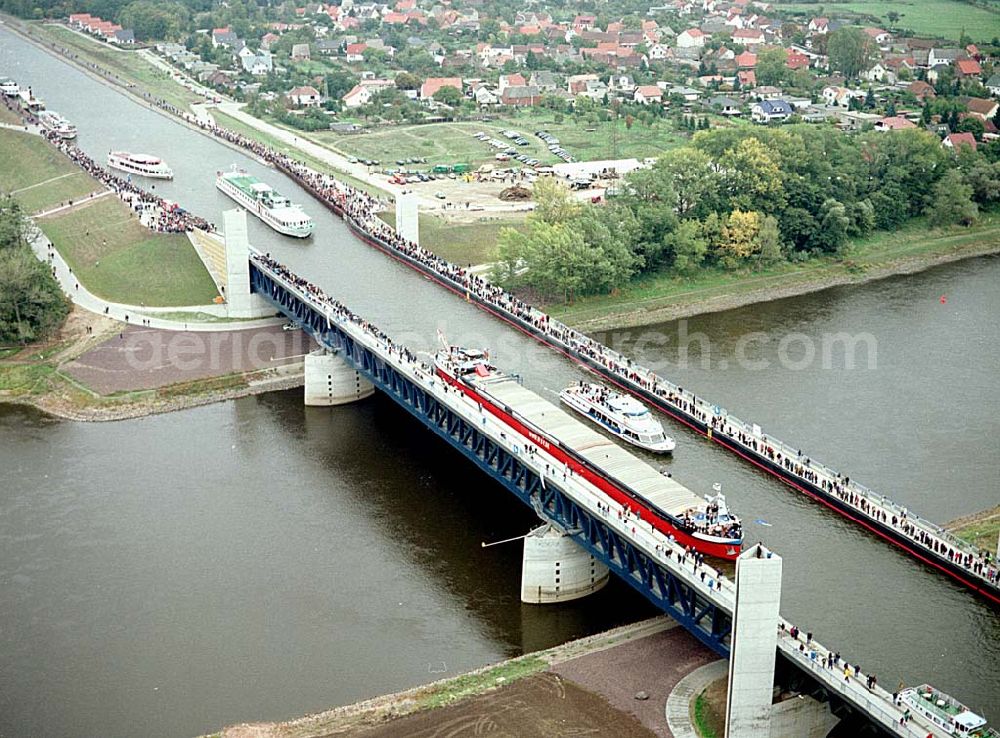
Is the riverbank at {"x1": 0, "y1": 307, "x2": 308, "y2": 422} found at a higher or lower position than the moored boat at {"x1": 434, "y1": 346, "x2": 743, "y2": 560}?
lower

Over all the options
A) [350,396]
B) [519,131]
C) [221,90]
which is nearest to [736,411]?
[350,396]

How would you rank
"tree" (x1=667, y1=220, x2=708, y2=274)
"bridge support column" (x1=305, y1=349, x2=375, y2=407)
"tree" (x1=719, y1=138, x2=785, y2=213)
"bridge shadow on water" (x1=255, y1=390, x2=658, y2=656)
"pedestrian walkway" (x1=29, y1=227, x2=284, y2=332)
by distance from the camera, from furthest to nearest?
"tree" (x1=719, y1=138, x2=785, y2=213), "tree" (x1=667, y1=220, x2=708, y2=274), "pedestrian walkway" (x1=29, y1=227, x2=284, y2=332), "bridge support column" (x1=305, y1=349, x2=375, y2=407), "bridge shadow on water" (x1=255, y1=390, x2=658, y2=656)

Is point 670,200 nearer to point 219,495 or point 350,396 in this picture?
point 350,396

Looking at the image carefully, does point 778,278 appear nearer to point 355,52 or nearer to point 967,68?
point 967,68

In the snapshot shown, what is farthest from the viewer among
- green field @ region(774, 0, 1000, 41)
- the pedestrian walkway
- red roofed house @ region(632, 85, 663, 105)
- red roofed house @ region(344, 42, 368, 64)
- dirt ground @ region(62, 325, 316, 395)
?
green field @ region(774, 0, 1000, 41)

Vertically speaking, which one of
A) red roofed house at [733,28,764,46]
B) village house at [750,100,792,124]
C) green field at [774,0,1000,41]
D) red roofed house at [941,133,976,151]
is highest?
green field at [774,0,1000,41]

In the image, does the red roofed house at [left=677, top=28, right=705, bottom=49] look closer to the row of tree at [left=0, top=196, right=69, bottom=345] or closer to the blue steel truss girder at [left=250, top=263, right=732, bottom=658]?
the blue steel truss girder at [left=250, top=263, right=732, bottom=658]

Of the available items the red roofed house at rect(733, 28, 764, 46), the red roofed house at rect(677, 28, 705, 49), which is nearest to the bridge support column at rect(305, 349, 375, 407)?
the red roofed house at rect(733, 28, 764, 46)
